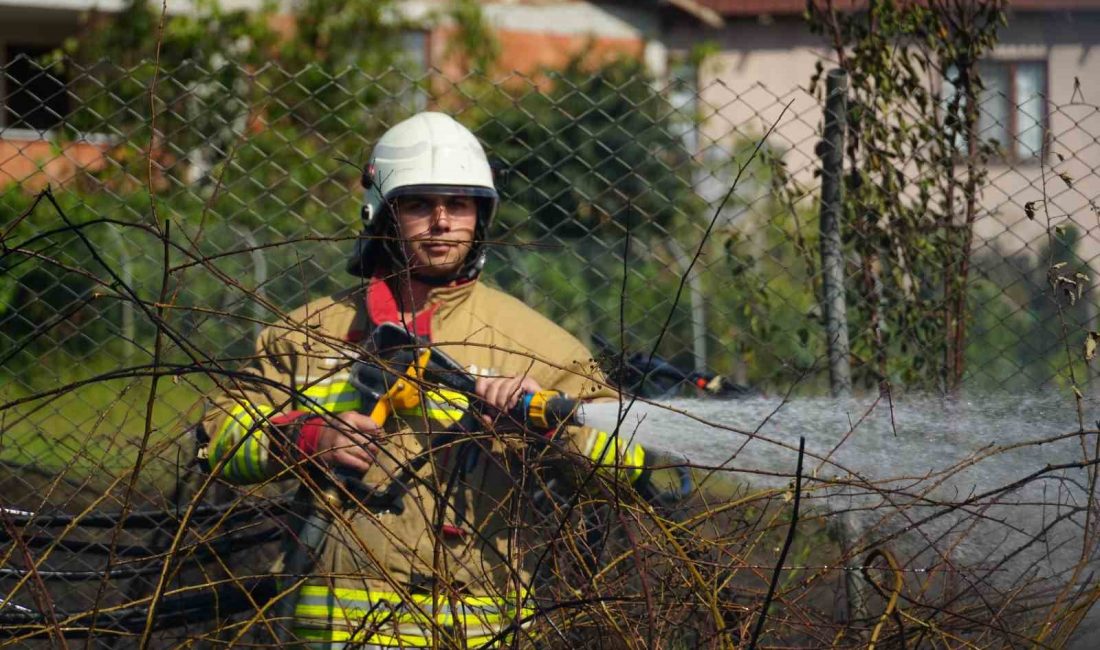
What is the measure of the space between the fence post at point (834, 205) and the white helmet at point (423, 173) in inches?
43.2

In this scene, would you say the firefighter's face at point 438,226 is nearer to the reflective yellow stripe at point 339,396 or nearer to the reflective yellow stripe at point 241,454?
the reflective yellow stripe at point 339,396

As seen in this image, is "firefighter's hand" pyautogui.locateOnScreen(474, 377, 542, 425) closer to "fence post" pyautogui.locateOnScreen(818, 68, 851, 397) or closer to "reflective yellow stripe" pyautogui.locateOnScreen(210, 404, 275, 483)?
"reflective yellow stripe" pyautogui.locateOnScreen(210, 404, 275, 483)

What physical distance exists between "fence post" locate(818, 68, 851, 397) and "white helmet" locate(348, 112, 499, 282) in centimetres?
110

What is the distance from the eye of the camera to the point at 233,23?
13.6 meters

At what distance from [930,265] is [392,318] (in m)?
1.97

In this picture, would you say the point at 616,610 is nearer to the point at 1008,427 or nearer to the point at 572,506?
the point at 572,506

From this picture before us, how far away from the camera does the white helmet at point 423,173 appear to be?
3670 millimetres

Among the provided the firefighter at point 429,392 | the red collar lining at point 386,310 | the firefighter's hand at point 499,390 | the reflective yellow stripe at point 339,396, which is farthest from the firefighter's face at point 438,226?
the firefighter's hand at point 499,390

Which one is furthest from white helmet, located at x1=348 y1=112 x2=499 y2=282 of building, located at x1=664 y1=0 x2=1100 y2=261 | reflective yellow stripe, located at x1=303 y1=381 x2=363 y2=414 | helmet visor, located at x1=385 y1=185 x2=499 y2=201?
building, located at x1=664 y1=0 x2=1100 y2=261

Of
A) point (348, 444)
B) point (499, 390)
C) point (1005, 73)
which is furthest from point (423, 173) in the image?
point (1005, 73)

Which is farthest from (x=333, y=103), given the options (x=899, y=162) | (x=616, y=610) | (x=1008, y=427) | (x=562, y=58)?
(x=616, y=610)

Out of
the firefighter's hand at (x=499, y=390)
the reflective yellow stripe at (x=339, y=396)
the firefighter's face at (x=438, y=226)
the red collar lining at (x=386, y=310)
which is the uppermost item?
the firefighter's face at (x=438, y=226)

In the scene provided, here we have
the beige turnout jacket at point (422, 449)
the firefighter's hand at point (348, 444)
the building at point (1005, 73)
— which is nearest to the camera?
the firefighter's hand at point (348, 444)

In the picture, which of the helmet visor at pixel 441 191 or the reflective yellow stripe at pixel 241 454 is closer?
the reflective yellow stripe at pixel 241 454
